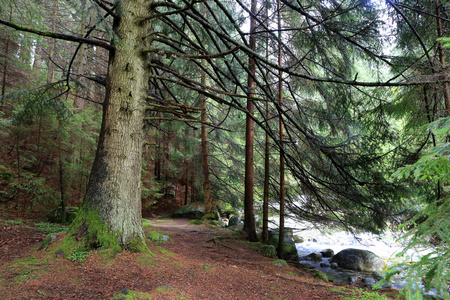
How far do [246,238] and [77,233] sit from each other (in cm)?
609

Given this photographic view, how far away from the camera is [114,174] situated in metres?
3.70

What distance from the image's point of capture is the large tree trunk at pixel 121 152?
3572mm

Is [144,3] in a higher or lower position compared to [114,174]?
higher

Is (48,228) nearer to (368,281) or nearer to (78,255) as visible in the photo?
(78,255)

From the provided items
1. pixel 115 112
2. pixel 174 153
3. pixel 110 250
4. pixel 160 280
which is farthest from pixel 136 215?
→ pixel 174 153

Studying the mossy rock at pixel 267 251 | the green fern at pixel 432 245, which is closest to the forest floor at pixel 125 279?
the green fern at pixel 432 245

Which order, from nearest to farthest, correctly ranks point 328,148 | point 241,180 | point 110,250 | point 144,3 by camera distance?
1. point 110,250
2. point 144,3
3. point 328,148
4. point 241,180

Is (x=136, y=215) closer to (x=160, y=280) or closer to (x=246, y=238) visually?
(x=160, y=280)

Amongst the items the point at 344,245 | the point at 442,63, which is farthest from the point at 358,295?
the point at 344,245

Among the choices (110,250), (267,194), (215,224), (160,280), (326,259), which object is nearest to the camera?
(160,280)

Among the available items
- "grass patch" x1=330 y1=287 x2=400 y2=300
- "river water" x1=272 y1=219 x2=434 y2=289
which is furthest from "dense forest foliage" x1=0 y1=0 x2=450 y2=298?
"river water" x1=272 y1=219 x2=434 y2=289

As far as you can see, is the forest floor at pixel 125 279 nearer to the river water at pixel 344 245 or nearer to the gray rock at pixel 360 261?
the river water at pixel 344 245

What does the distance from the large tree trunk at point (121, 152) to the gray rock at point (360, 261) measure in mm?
8062

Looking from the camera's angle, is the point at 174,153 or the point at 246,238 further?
the point at 174,153
